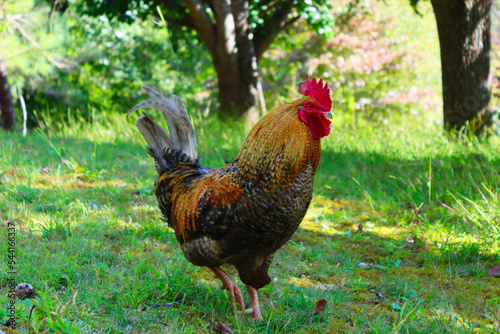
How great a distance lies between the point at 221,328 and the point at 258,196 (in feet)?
2.91

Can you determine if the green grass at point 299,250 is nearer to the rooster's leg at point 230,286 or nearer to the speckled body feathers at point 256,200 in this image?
the rooster's leg at point 230,286

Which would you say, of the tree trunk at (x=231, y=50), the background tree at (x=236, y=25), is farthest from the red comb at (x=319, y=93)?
the tree trunk at (x=231, y=50)

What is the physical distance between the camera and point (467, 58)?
20.2 feet

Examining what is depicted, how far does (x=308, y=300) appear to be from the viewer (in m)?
3.12

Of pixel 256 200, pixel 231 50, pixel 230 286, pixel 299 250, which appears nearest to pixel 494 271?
pixel 299 250

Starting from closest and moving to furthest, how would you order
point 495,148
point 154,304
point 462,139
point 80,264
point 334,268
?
point 154,304 < point 80,264 < point 334,268 < point 495,148 < point 462,139

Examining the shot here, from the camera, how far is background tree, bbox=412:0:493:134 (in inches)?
237

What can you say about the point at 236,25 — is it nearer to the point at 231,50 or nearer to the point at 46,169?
the point at 231,50

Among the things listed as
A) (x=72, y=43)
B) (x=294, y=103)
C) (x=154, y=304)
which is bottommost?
(x=154, y=304)

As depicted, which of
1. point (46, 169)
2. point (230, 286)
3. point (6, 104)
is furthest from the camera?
point (6, 104)

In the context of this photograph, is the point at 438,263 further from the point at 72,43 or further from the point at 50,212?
the point at 72,43

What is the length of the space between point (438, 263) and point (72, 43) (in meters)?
9.87

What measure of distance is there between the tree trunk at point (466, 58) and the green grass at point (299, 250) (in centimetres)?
49

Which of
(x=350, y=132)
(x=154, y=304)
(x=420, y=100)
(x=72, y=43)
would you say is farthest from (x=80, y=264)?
(x=420, y=100)
